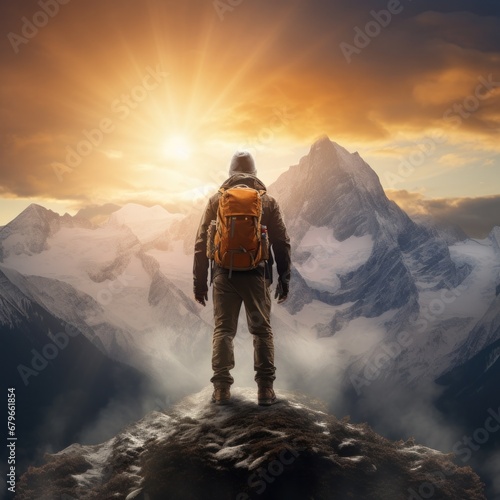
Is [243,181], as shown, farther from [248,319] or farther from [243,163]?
[248,319]

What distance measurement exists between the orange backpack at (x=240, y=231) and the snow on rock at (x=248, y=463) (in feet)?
11.2

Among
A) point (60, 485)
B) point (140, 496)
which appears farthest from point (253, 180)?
point (60, 485)

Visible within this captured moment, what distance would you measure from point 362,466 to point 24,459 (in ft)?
709

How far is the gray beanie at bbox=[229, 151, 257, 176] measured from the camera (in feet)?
40.1

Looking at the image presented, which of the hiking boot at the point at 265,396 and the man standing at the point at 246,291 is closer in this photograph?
the man standing at the point at 246,291

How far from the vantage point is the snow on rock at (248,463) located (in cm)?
953

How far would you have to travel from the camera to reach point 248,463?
9.70 meters

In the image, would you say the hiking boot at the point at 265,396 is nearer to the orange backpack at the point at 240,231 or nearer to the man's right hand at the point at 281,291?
the man's right hand at the point at 281,291

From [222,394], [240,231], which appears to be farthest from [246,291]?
[222,394]

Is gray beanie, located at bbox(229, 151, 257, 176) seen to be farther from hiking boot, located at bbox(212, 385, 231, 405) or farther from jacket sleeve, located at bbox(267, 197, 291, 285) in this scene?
hiking boot, located at bbox(212, 385, 231, 405)

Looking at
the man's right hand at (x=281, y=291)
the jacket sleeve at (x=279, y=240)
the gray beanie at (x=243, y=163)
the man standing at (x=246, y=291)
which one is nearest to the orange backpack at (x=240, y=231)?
the man standing at (x=246, y=291)

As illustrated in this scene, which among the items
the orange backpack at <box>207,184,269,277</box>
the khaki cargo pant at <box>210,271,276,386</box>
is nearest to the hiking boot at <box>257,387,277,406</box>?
the khaki cargo pant at <box>210,271,276,386</box>

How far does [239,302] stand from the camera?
11.9 m

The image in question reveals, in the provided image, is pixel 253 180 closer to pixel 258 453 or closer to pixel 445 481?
pixel 258 453
